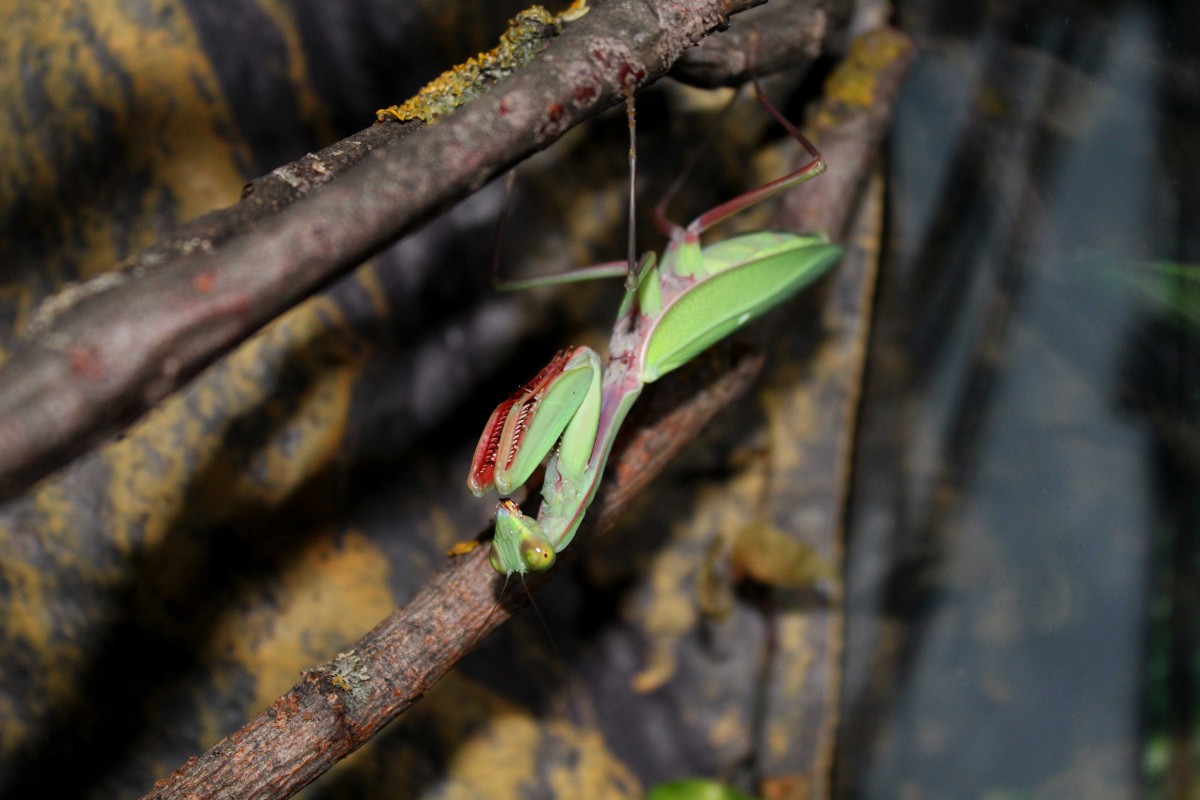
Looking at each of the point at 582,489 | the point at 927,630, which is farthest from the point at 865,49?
the point at 927,630

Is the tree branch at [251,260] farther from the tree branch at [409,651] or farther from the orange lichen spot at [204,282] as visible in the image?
the tree branch at [409,651]

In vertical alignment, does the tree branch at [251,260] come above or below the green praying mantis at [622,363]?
above

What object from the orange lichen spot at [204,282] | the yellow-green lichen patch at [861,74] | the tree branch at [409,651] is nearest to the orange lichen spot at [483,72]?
the orange lichen spot at [204,282]

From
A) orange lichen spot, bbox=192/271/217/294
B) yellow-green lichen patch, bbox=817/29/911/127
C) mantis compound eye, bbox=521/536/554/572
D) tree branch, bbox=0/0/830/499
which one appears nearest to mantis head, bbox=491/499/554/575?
mantis compound eye, bbox=521/536/554/572

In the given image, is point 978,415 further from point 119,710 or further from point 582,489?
point 119,710

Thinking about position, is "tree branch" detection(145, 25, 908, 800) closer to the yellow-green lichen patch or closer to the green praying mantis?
the green praying mantis
